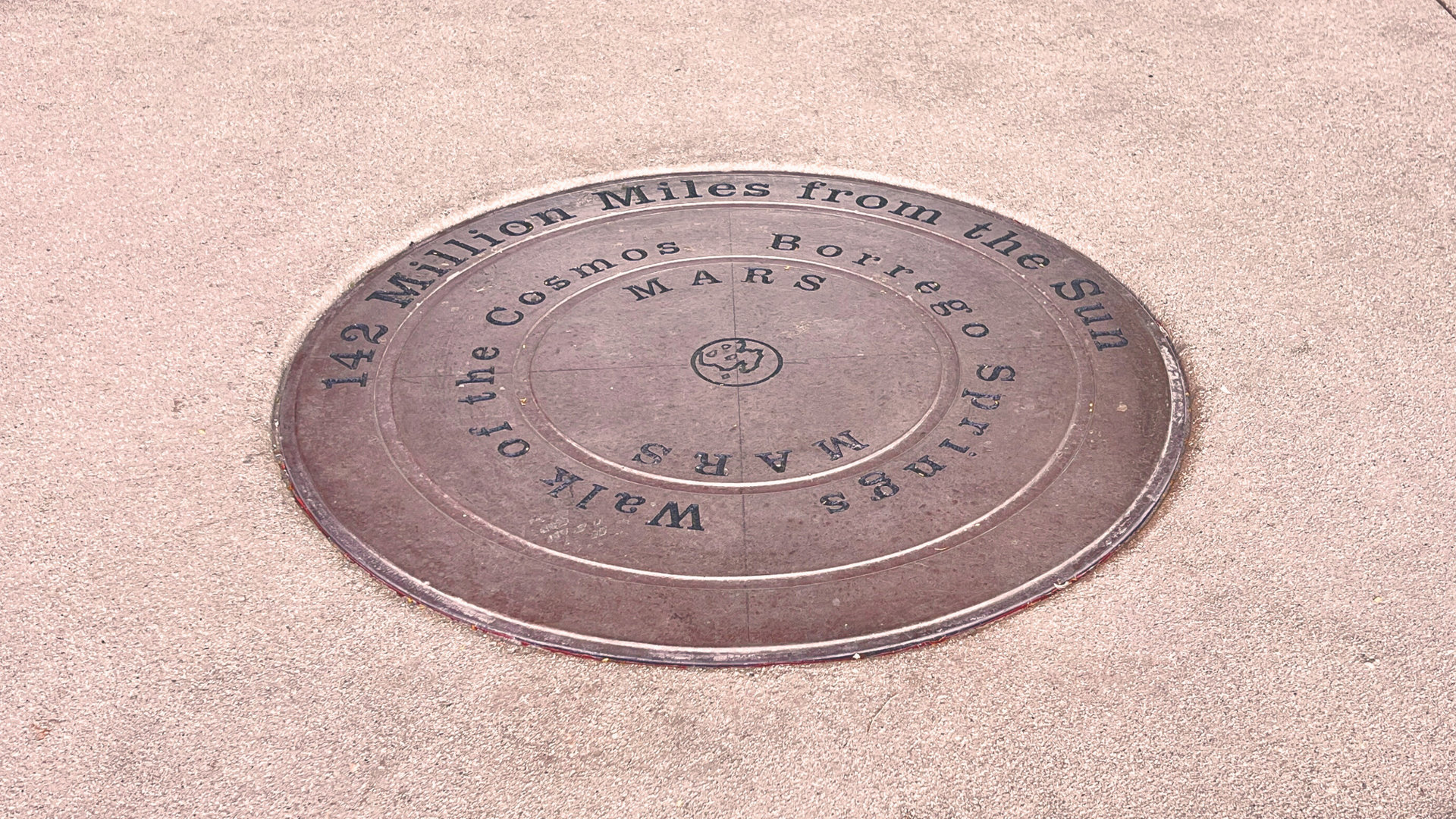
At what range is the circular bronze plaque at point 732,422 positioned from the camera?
3.55 metres

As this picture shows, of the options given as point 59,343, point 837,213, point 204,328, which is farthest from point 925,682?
point 59,343

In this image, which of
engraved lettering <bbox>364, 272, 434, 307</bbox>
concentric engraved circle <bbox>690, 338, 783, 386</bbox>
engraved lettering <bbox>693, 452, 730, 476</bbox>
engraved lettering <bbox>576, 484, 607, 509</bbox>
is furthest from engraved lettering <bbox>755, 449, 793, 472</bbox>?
engraved lettering <bbox>364, 272, 434, 307</bbox>

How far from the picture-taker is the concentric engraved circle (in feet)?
14.1

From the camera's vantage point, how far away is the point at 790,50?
6.58m

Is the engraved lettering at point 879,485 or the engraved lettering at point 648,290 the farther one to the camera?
the engraved lettering at point 648,290

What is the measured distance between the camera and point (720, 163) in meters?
5.62

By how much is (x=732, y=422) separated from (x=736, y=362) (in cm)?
34

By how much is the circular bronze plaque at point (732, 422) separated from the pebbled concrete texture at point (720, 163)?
0.13 m

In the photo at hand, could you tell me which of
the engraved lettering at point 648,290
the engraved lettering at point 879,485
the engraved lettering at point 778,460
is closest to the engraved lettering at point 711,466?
the engraved lettering at point 778,460

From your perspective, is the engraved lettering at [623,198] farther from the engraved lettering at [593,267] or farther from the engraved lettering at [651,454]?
the engraved lettering at [651,454]

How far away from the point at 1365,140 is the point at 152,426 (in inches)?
208

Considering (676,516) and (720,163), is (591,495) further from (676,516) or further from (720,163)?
(720,163)

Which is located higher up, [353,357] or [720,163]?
[720,163]

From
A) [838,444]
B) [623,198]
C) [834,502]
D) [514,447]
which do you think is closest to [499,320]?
[514,447]
